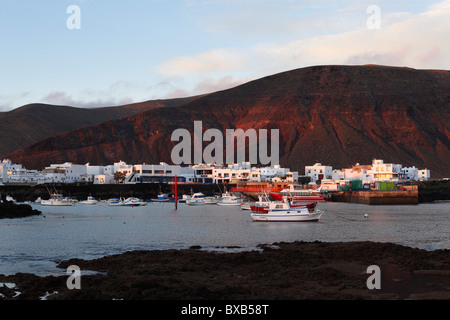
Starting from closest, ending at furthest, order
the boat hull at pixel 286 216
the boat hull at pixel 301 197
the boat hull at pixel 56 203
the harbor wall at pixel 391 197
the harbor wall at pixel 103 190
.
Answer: the boat hull at pixel 286 216, the boat hull at pixel 301 197, the boat hull at pixel 56 203, the harbor wall at pixel 391 197, the harbor wall at pixel 103 190

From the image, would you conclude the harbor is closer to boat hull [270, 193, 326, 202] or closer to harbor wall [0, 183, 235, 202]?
boat hull [270, 193, 326, 202]

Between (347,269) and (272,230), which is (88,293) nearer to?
(347,269)

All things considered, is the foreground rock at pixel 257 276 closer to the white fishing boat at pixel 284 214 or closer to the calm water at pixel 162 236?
the calm water at pixel 162 236

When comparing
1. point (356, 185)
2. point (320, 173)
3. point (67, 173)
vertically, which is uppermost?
point (67, 173)

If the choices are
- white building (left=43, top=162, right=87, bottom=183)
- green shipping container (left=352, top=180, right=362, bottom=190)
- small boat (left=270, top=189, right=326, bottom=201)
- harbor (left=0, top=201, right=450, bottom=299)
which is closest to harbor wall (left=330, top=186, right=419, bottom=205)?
small boat (left=270, top=189, right=326, bottom=201)

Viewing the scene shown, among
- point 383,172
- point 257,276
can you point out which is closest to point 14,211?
point 257,276

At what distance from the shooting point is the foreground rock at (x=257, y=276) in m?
22.4

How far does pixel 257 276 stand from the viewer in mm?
26516

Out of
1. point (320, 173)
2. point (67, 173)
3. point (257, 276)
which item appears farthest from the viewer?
point (320, 173)

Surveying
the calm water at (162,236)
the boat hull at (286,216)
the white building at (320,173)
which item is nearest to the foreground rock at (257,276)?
the calm water at (162,236)

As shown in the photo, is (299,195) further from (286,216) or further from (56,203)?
(286,216)
